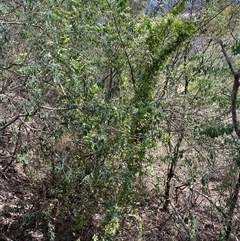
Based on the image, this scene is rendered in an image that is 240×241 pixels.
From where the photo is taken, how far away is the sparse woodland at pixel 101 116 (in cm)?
407

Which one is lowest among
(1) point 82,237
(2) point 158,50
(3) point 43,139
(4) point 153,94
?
(1) point 82,237

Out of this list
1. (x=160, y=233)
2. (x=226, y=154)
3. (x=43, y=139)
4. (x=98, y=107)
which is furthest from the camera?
(x=160, y=233)

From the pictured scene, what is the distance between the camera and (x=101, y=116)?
4.00 metres

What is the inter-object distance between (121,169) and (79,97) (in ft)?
3.02

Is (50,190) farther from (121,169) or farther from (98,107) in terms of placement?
(98,107)

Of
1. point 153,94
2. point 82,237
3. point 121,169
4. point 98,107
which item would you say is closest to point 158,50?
point 153,94

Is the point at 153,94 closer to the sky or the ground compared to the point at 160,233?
closer to the sky

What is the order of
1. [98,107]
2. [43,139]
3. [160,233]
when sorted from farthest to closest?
[160,233]
[43,139]
[98,107]

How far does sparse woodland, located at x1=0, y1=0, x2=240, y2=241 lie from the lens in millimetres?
4066

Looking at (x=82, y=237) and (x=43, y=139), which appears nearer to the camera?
(x=43, y=139)

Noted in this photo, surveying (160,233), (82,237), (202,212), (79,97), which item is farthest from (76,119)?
(202,212)

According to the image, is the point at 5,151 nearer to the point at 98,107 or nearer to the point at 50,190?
the point at 50,190

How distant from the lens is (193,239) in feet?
15.9

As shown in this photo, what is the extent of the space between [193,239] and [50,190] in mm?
1778
